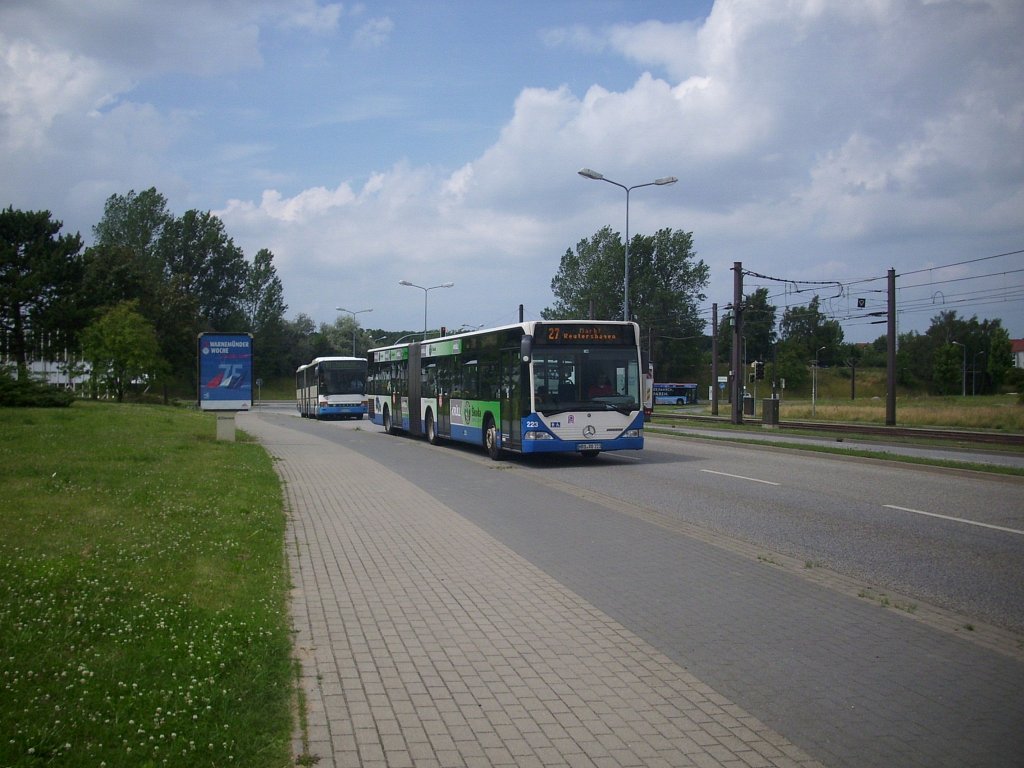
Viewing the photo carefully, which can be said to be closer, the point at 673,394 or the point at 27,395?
the point at 27,395

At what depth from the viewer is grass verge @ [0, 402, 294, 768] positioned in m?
4.02

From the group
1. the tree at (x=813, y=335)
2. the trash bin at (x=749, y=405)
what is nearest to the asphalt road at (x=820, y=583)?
the trash bin at (x=749, y=405)

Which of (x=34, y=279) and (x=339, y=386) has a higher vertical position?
(x=34, y=279)

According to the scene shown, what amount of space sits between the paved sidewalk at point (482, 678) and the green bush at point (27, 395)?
24.8 metres

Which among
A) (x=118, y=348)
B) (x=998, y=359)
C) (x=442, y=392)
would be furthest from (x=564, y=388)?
(x=998, y=359)

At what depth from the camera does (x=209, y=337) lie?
24156mm

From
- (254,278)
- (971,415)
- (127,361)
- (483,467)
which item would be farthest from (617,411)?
(254,278)

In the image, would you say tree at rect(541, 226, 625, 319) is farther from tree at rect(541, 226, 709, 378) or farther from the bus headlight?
the bus headlight

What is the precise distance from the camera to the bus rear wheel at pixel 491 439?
2069 centimetres

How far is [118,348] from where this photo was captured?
48.6 meters

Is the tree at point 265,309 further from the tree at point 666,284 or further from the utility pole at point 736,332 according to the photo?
the utility pole at point 736,332

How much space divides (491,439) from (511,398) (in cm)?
181

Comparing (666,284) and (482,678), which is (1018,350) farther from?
(482,678)

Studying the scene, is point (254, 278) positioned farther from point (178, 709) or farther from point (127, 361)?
point (178, 709)
